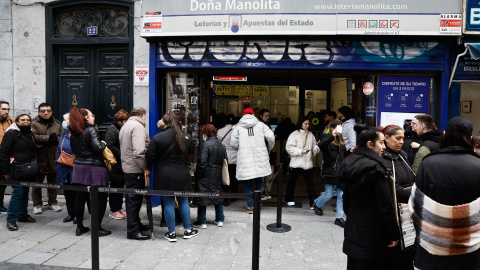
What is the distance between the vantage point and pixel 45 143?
6766mm

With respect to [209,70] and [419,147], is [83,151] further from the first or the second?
[419,147]

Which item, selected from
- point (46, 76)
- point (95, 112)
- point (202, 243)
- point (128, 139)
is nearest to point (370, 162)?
point (202, 243)

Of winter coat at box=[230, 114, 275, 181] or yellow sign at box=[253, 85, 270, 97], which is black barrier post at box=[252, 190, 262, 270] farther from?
yellow sign at box=[253, 85, 270, 97]

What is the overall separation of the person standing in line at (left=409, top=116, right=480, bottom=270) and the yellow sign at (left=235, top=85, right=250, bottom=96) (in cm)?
762

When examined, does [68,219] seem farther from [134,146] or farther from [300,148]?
[300,148]

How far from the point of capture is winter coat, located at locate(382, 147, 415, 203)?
344 centimetres

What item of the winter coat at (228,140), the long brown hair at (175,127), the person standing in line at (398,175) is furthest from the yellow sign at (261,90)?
the person standing in line at (398,175)

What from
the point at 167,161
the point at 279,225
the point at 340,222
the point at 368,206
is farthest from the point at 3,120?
the point at 368,206

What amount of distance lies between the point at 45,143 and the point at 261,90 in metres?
5.65

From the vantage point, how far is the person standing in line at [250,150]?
22.7ft

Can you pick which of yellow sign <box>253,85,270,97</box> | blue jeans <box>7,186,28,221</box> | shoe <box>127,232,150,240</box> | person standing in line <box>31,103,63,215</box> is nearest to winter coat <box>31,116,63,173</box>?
person standing in line <box>31,103,63,215</box>

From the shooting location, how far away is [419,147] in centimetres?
515

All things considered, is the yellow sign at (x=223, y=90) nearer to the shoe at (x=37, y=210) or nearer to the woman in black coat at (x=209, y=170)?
the woman in black coat at (x=209, y=170)

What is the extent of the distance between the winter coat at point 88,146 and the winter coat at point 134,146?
1.06 feet
